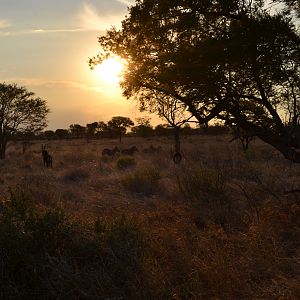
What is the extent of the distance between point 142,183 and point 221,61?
7.75m

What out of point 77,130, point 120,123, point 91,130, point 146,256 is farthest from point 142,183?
point 77,130

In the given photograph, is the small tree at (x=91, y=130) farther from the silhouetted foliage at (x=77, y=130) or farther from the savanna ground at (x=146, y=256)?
the savanna ground at (x=146, y=256)

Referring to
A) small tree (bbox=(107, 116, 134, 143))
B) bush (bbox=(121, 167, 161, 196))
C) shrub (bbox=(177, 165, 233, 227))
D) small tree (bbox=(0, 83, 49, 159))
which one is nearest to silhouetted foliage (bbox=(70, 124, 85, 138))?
small tree (bbox=(107, 116, 134, 143))

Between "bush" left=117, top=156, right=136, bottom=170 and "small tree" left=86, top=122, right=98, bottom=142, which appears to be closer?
"bush" left=117, top=156, right=136, bottom=170

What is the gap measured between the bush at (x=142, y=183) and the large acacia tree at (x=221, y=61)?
5.76 meters

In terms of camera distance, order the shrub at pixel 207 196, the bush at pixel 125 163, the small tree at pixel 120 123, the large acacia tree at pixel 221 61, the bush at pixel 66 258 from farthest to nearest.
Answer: the small tree at pixel 120 123, the bush at pixel 125 163, the shrub at pixel 207 196, the large acacia tree at pixel 221 61, the bush at pixel 66 258

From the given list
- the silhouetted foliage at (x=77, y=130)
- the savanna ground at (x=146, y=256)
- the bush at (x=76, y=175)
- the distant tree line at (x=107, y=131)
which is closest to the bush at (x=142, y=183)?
the bush at (x=76, y=175)

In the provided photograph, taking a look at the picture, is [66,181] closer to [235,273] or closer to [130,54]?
[130,54]

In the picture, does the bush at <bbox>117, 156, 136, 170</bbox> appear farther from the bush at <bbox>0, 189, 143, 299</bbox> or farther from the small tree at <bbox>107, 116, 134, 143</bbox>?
the small tree at <bbox>107, 116, 134, 143</bbox>

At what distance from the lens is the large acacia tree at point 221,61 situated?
8.62 meters

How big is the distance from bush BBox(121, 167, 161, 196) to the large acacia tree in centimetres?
576

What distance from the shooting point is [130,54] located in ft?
33.3

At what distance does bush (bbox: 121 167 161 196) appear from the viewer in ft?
50.3

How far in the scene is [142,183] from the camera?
15812mm
